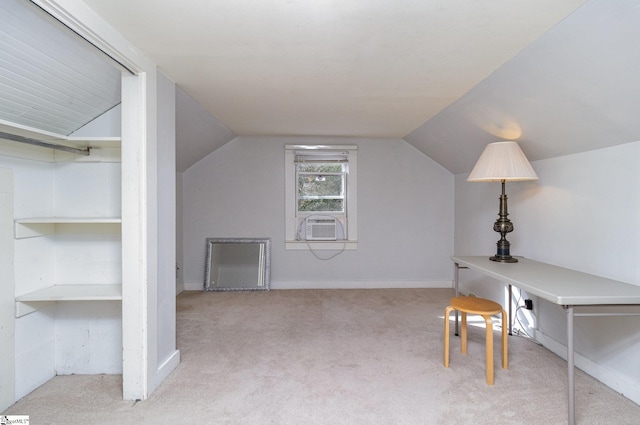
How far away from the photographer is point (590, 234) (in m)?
2.18

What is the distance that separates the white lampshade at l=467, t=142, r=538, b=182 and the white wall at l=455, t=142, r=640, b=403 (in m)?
0.34

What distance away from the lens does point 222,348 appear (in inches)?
101

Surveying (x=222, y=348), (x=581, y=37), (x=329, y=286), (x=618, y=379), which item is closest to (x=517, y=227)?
(x=618, y=379)

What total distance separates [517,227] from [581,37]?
72.1 inches

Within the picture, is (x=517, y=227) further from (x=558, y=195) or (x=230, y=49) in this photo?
(x=230, y=49)

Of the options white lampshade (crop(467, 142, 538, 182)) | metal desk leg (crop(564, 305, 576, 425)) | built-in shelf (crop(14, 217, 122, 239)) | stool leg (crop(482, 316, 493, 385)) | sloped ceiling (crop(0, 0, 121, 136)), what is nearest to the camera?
sloped ceiling (crop(0, 0, 121, 136))

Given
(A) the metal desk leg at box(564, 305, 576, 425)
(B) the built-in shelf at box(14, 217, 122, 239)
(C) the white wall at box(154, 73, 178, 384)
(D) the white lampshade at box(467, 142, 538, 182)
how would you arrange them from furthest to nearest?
(D) the white lampshade at box(467, 142, 538, 182) → (C) the white wall at box(154, 73, 178, 384) → (B) the built-in shelf at box(14, 217, 122, 239) → (A) the metal desk leg at box(564, 305, 576, 425)

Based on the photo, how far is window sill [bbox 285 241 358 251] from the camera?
4.35m

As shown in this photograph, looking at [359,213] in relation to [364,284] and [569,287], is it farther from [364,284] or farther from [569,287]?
[569,287]

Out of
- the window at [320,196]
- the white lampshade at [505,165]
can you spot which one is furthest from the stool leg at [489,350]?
the window at [320,196]

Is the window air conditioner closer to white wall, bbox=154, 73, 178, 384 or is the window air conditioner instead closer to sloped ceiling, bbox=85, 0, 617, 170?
sloped ceiling, bbox=85, 0, 617, 170

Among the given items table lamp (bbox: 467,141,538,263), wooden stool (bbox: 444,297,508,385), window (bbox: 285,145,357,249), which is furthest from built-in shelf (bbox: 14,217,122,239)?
window (bbox: 285,145,357,249)

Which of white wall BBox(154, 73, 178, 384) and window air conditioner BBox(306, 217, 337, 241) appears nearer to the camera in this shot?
white wall BBox(154, 73, 178, 384)

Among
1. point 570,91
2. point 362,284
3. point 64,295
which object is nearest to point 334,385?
point 64,295
